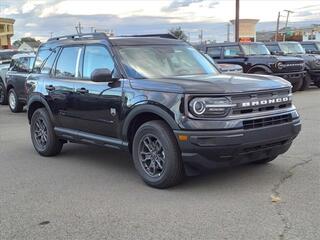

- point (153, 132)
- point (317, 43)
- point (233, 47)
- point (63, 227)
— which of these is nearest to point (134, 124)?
point (153, 132)

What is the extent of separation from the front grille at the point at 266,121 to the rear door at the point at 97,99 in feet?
5.40

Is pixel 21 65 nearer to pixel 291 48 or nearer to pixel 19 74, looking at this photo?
pixel 19 74

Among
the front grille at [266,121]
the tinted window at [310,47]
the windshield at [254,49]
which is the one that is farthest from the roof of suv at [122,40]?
the tinted window at [310,47]

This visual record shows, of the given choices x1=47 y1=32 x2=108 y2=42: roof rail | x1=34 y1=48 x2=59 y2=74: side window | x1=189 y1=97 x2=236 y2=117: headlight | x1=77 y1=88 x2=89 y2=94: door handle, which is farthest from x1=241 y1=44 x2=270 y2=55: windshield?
x1=189 y1=97 x2=236 y2=117: headlight

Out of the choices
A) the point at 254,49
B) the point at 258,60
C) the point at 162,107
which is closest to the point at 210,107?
the point at 162,107

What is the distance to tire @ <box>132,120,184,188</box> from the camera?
5672 mm

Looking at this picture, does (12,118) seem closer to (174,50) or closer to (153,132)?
(174,50)

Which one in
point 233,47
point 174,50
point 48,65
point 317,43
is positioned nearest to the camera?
point 174,50

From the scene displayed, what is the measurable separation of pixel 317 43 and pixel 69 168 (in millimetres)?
18856

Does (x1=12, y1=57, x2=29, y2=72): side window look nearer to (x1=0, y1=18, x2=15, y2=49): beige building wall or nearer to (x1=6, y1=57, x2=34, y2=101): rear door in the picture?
(x1=6, y1=57, x2=34, y2=101): rear door

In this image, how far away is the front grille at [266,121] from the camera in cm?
557

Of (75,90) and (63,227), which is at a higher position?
(75,90)

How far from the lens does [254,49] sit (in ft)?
61.2

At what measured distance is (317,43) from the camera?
23500mm
